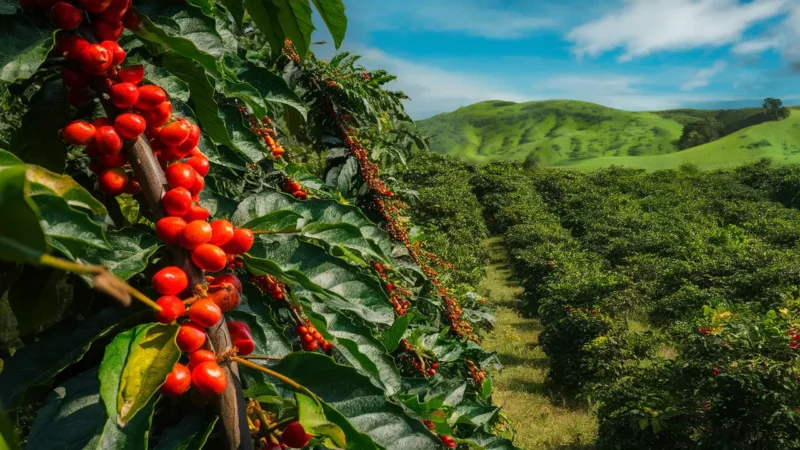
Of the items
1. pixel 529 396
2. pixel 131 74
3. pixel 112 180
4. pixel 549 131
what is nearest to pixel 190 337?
pixel 112 180

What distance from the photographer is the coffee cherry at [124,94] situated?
0.70 m

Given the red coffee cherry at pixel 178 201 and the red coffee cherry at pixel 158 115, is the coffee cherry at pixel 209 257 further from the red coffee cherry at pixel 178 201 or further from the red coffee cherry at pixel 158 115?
the red coffee cherry at pixel 158 115

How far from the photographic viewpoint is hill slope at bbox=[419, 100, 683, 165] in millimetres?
76438

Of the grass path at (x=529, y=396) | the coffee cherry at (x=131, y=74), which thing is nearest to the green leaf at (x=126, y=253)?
the coffee cherry at (x=131, y=74)

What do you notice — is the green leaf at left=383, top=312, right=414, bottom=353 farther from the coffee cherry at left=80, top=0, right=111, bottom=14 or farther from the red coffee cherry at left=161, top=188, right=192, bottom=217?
the coffee cherry at left=80, top=0, right=111, bottom=14

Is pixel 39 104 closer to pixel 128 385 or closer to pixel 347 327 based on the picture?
pixel 128 385

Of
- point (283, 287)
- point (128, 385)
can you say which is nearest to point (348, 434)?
point (128, 385)

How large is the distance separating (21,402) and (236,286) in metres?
0.31

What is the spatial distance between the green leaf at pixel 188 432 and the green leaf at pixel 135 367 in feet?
0.36

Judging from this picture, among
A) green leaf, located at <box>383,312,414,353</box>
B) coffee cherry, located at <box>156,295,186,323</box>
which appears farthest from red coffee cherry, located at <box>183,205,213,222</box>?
green leaf, located at <box>383,312,414,353</box>

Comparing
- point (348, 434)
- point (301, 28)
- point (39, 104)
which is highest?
point (301, 28)

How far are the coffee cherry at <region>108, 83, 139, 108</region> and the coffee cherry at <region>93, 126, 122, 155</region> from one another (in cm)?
4

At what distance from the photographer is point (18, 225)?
26cm

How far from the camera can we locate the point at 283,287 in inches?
51.6
